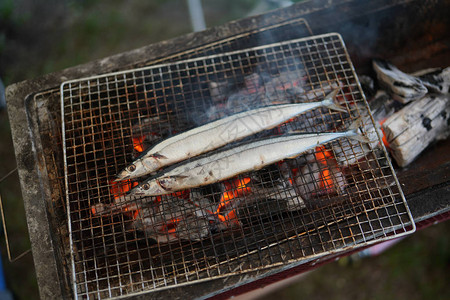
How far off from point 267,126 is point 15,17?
5.71 m

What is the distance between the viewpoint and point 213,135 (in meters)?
2.97

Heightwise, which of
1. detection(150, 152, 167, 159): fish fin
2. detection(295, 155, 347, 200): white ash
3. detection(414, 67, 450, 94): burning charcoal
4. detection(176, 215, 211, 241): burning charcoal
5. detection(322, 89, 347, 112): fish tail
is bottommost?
detection(176, 215, 211, 241): burning charcoal

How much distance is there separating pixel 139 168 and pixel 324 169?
1670mm

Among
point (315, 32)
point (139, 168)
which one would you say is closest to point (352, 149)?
point (315, 32)

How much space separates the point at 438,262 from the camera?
4.66 m

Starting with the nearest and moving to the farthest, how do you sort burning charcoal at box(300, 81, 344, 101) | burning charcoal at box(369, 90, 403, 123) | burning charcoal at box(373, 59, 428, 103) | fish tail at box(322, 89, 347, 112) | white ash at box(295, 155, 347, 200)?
white ash at box(295, 155, 347, 200), fish tail at box(322, 89, 347, 112), burning charcoal at box(300, 81, 344, 101), burning charcoal at box(373, 59, 428, 103), burning charcoal at box(369, 90, 403, 123)

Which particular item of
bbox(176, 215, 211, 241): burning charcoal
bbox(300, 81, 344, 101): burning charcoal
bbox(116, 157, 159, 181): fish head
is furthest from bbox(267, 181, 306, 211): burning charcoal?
bbox(116, 157, 159, 181): fish head

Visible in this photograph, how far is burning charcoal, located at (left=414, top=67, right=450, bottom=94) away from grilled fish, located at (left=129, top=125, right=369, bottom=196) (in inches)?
51.8

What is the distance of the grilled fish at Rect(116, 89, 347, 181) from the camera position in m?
2.91

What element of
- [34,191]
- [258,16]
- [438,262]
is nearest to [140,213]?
[34,191]

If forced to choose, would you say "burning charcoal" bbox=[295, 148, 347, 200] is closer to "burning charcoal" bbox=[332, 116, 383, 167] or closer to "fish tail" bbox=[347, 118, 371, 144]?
"burning charcoal" bbox=[332, 116, 383, 167]

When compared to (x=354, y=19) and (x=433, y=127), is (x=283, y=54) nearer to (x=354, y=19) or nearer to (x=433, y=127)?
(x=354, y=19)

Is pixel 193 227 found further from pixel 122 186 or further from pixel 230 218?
pixel 122 186

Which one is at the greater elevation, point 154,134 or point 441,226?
point 154,134
